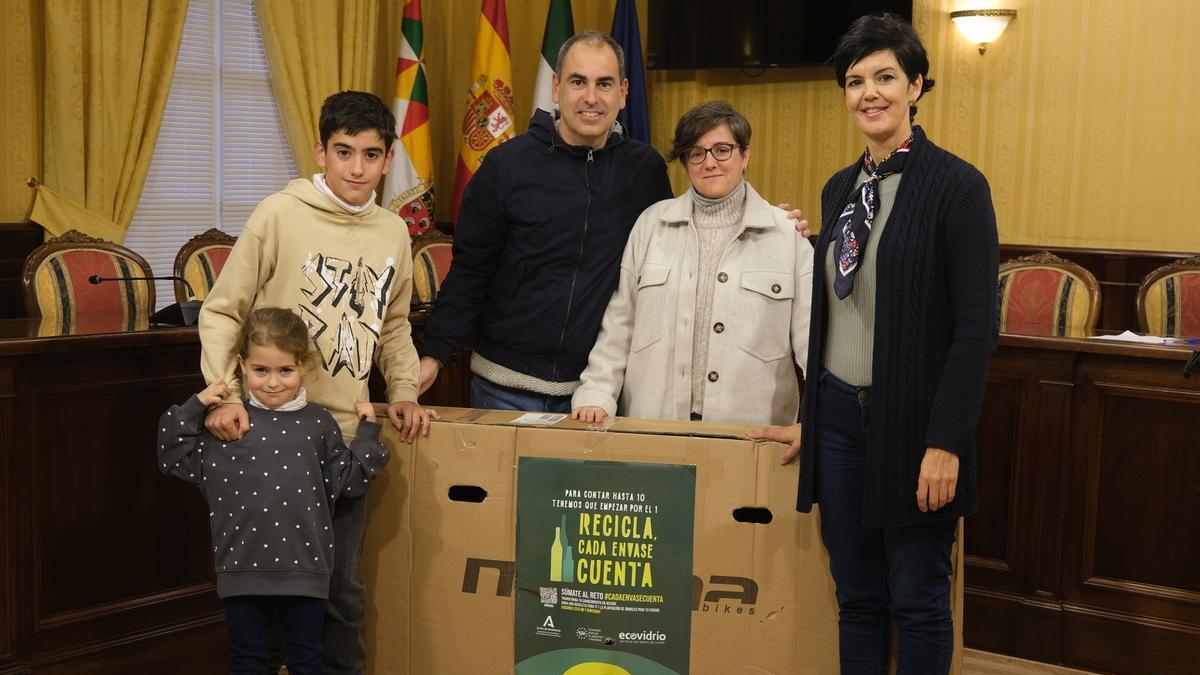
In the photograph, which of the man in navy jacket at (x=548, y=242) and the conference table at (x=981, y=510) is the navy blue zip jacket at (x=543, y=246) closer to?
the man in navy jacket at (x=548, y=242)

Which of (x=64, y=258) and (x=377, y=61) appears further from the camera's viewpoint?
(x=377, y=61)

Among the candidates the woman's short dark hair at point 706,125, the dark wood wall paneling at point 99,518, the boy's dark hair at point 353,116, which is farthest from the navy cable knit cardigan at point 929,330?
the dark wood wall paneling at point 99,518

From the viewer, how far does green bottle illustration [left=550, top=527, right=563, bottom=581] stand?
2.33 metres

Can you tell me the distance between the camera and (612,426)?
2.33m

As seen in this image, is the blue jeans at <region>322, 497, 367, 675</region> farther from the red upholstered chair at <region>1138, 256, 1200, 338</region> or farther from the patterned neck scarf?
the red upholstered chair at <region>1138, 256, 1200, 338</region>

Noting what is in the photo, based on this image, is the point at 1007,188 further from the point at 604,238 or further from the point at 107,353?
the point at 107,353

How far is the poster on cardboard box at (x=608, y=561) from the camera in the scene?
7.56 feet

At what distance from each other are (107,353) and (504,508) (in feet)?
3.67

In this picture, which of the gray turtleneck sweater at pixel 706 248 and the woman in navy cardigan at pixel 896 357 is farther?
the gray turtleneck sweater at pixel 706 248

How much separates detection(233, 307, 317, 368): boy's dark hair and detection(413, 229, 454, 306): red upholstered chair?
230 cm

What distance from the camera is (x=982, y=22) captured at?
6.37 metres

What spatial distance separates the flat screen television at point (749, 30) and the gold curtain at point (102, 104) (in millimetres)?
3128

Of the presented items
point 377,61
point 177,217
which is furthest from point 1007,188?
point 177,217

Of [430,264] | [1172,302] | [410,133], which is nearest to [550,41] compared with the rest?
[410,133]
